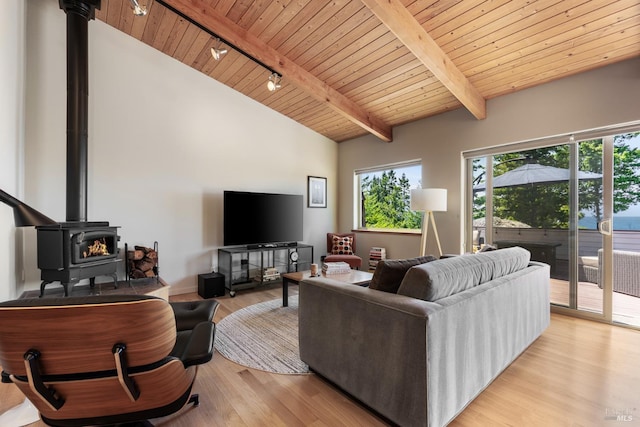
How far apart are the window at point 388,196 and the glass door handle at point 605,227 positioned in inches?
83.4

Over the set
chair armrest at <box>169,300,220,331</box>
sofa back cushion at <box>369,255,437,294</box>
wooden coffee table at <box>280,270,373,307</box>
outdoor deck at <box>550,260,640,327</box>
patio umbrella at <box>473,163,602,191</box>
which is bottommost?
outdoor deck at <box>550,260,640,327</box>

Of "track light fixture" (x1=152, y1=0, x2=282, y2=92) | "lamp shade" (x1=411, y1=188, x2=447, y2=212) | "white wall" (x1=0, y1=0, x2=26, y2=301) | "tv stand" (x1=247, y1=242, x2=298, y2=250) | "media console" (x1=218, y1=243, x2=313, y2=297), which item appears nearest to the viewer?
"white wall" (x1=0, y1=0, x2=26, y2=301)

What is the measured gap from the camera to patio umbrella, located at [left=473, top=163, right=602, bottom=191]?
333cm

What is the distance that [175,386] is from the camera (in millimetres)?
1298

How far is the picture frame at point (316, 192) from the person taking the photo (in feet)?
17.9

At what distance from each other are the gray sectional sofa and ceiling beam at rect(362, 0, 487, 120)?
1.97 metres

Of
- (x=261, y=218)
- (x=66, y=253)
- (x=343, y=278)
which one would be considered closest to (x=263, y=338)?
(x=343, y=278)

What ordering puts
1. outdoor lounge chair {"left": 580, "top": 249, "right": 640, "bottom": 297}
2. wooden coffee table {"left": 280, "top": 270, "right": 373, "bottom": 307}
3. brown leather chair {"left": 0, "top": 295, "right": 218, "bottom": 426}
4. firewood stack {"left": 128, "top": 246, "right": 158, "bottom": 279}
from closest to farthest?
brown leather chair {"left": 0, "top": 295, "right": 218, "bottom": 426} → outdoor lounge chair {"left": 580, "top": 249, "right": 640, "bottom": 297} → wooden coffee table {"left": 280, "top": 270, "right": 373, "bottom": 307} → firewood stack {"left": 128, "top": 246, "right": 158, "bottom": 279}

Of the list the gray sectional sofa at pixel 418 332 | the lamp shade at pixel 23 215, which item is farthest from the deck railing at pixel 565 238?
the lamp shade at pixel 23 215

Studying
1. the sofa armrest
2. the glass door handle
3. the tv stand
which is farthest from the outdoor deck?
the tv stand

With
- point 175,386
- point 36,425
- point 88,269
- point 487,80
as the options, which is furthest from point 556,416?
point 88,269

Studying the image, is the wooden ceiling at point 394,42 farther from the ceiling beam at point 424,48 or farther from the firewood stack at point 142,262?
the firewood stack at point 142,262

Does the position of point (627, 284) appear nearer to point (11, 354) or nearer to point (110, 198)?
point (11, 354)

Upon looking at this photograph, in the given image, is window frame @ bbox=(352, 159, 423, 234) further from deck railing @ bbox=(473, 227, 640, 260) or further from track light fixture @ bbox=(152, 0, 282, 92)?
track light fixture @ bbox=(152, 0, 282, 92)
